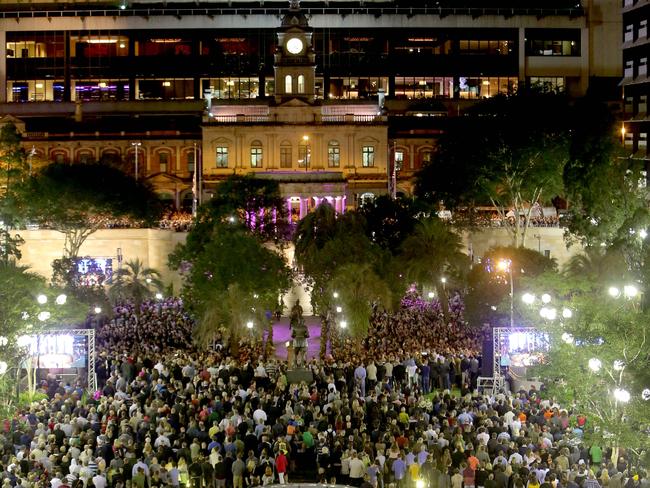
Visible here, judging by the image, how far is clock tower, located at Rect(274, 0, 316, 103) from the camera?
296 feet

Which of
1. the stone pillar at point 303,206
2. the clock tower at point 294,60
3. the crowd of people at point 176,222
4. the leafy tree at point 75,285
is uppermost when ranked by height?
the clock tower at point 294,60

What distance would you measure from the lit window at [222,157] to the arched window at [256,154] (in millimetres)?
2050

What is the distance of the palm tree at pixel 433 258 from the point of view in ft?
205

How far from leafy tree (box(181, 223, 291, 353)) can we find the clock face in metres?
32.9

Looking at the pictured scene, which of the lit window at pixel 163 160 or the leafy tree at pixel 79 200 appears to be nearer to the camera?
the leafy tree at pixel 79 200

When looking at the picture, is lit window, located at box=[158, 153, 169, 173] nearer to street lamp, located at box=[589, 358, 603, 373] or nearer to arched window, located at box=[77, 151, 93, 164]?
arched window, located at box=[77, 151, 93, 164]

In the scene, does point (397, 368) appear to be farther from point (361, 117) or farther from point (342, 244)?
point (361, 117)

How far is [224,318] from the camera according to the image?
5216cm

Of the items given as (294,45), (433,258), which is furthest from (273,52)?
(433,258)

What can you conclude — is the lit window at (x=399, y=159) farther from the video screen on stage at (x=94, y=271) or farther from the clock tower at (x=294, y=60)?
the video screen on stage at (x=94, y=271)

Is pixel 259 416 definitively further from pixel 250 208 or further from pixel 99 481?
pixel 250 208

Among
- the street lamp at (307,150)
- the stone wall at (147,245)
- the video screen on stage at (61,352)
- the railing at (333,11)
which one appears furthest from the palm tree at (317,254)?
the railing at (333,11)

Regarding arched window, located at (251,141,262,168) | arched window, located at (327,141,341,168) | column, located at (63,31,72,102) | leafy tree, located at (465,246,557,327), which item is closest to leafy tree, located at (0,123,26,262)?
arched window, located at (251,141,262,168)

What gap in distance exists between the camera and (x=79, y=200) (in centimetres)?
7619
